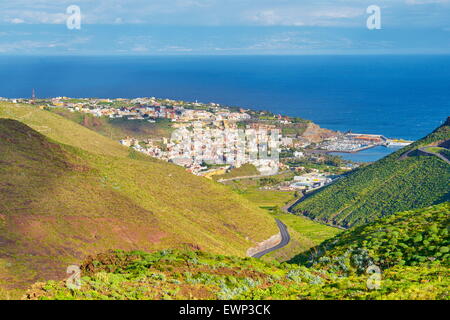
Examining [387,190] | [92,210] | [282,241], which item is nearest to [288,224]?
[282,241]

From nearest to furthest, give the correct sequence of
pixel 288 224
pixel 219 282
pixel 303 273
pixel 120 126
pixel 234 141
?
1. pixel 219 282
2. pixel 303 273
3. pixel 288 224
4. pixel 234 141
5. pixel 120 126

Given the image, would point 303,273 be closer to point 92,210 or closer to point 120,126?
point 92,210

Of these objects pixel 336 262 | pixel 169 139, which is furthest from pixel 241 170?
pixel 336 262

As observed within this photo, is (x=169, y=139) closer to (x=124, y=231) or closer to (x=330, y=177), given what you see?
(x=330, y=177)

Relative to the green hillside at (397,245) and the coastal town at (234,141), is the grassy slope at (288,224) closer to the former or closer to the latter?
the coastal town at (234,141)

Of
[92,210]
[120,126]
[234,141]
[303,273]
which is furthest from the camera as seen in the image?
[120,126]

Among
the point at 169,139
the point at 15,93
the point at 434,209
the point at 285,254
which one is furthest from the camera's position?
the point at 15,93
